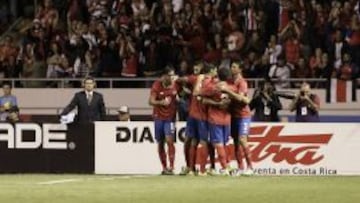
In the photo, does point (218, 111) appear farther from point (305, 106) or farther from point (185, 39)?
point (185, 39)

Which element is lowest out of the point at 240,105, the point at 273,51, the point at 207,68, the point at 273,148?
the point at 273,148

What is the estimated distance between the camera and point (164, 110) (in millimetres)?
20156

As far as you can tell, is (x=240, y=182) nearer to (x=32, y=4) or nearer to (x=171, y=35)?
(x=171, y=35)

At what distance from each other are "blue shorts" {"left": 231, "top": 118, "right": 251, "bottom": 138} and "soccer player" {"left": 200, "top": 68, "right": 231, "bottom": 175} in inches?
9.2

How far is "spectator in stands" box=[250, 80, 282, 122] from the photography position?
22562mm

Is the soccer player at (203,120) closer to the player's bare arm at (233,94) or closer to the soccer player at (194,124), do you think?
the soccer player at (194,124)

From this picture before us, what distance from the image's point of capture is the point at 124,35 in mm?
27656

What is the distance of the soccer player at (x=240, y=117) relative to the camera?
60.8ft

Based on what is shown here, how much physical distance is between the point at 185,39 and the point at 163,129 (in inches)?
283

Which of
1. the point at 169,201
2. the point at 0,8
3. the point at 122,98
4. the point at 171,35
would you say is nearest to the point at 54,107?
the point at 122,98

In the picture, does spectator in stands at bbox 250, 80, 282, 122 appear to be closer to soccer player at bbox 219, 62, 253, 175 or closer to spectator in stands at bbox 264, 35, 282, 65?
spectator in stands at bbox 264, 35, 282, 65

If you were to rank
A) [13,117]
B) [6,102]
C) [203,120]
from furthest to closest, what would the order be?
[6,102] → [13,117] → [203,120]

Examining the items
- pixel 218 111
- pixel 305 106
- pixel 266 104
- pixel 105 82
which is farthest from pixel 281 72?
pixel 218 111

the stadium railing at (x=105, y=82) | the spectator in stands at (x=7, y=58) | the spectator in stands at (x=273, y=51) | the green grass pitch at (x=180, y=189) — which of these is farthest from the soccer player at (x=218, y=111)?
the spectator in stands at (x=7, y=58)
